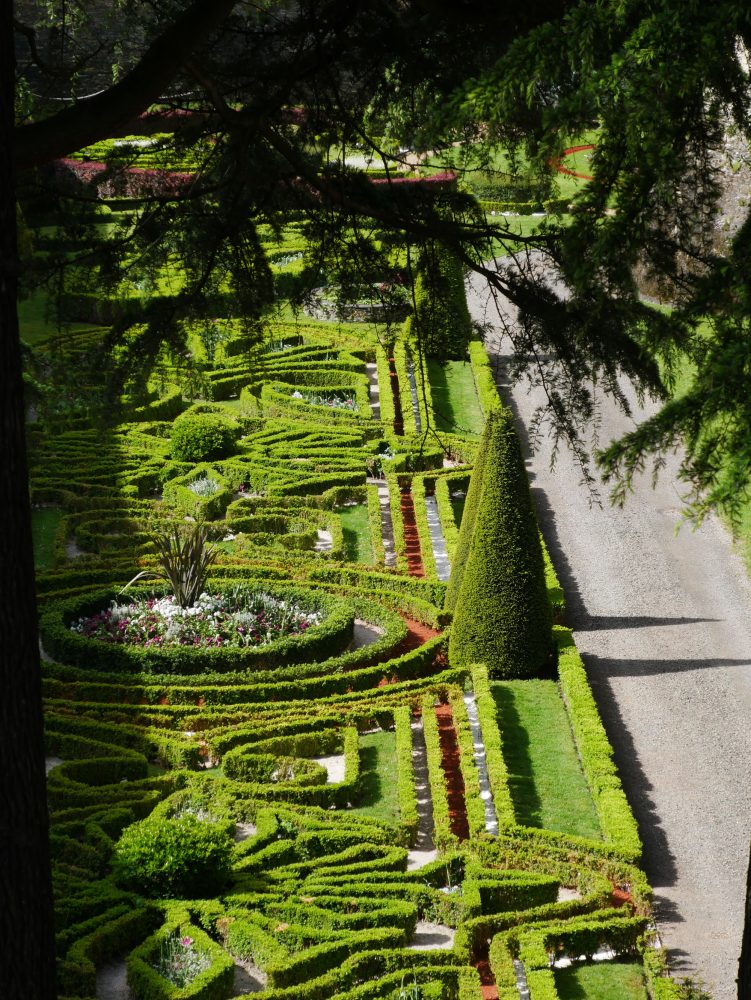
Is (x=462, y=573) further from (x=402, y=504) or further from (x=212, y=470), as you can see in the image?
(x=212, y=470)

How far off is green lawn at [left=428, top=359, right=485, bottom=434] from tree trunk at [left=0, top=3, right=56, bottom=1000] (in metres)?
14.4

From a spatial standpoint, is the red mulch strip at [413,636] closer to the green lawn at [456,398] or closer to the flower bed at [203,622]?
the flower bed at [203,622]

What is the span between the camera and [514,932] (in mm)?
8766

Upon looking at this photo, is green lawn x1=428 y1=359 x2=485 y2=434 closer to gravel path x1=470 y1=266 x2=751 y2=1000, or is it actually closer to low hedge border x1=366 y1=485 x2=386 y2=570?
gravel path x1=470 y1=266 x2=751 y2=1000

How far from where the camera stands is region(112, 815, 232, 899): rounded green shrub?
898 cm

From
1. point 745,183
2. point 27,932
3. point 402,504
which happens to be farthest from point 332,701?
point 745,183

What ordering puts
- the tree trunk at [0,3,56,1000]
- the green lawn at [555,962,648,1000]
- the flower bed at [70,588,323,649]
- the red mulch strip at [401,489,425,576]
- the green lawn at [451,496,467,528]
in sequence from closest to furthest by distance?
the tree trunk at [0,3,56,1000] → the green lawn at [555,962,648,1000] → the flower bed at [70,588,323,649] → the red mulch strip at [401,489,425,576] → the green lawn at [451,496,467,528]

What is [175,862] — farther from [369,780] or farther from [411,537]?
[411,537]

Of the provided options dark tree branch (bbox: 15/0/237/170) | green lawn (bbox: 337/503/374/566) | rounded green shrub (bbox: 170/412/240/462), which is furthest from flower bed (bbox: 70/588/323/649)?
dark tree branch (bbox: 15/0/237/170)

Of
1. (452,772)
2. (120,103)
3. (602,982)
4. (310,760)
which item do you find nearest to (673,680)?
(452,772)

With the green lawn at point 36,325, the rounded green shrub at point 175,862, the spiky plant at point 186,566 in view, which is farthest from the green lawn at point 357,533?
the green lawn at point 36,325

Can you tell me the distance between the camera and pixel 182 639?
12953 mm

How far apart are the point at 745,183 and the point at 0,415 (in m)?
24.7

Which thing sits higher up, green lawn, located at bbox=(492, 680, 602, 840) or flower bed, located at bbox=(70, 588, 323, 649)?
flower bed, located at bbox=(70, 588, 323, 649)
